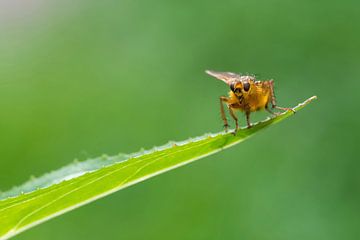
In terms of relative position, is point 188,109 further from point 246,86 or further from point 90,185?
point 90,185

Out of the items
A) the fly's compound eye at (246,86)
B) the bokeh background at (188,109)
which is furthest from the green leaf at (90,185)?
the bokeh background at (188,109)

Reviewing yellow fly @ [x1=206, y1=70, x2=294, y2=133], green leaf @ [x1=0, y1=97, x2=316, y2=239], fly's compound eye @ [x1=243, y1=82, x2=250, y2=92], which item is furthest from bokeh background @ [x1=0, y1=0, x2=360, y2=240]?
green leaf @ [x1=0, y1=97, x2=316, y2=239]

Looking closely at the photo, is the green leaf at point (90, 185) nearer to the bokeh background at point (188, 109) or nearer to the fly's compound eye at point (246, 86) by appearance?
the fly's compound eye at point (246, 86)

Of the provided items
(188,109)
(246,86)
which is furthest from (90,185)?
(188,109)

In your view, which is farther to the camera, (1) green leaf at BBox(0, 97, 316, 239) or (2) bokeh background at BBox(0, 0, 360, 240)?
(2) bokeh background at BBox(0, 0, 360, 240)

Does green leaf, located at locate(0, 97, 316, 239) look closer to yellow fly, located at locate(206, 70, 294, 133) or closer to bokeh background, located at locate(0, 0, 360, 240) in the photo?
yellow fly, located at locate(206, 70, 294, 133)

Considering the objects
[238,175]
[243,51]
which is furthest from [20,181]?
[243,51]
